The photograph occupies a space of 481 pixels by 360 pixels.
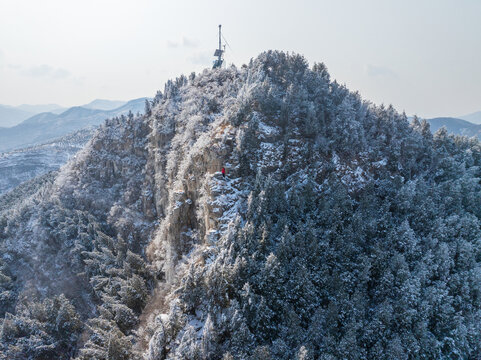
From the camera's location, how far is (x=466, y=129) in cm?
19612

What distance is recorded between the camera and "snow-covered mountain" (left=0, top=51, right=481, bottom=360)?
25859 mm

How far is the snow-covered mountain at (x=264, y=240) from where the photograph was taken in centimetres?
2586

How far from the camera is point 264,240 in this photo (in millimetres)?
29562

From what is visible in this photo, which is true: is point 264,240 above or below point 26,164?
below

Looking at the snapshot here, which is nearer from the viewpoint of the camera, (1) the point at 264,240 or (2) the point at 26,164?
(1) the point at 264,240

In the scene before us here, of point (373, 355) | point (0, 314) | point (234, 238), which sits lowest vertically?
point (0, 314)

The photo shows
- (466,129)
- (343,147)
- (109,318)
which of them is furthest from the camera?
(466,129)

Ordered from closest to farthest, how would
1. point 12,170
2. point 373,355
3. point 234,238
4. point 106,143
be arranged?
point 373,355
point 234,238
point 106,143
point 12,170

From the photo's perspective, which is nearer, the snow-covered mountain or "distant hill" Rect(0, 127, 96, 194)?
the snow-covered mountain

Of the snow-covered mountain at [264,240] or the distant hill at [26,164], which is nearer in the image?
the snow-covered mountain at [264,240]

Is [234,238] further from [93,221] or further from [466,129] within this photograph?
[466,129]

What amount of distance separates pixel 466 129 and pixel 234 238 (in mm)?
248642

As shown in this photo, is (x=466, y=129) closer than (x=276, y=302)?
No

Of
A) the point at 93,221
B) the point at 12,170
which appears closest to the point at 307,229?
the point at 93,221
